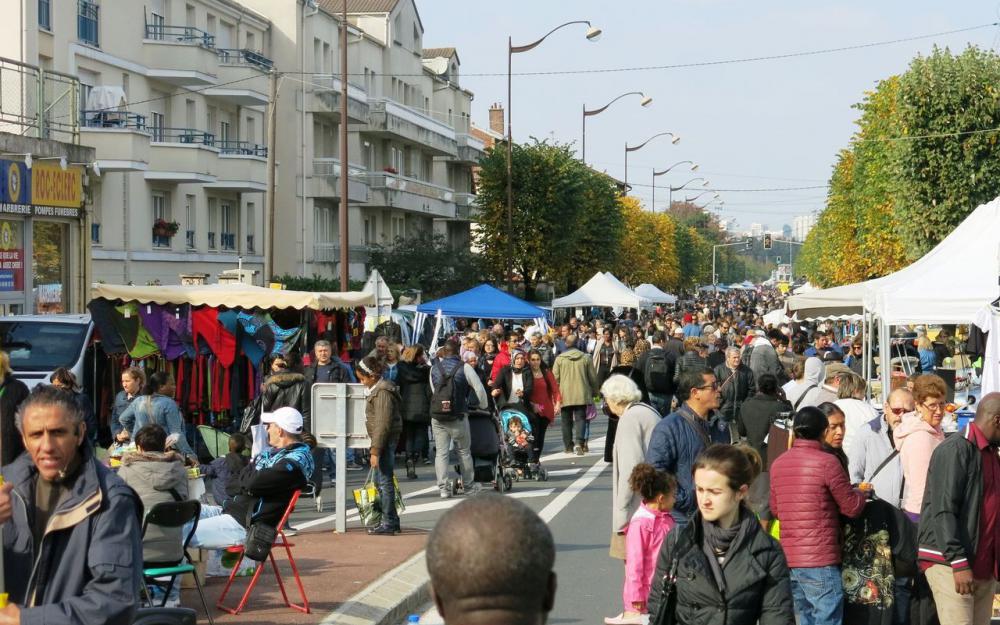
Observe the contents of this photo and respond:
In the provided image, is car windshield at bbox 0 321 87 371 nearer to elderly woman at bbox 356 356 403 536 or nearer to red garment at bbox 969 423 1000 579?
elderly woman at bbox 356 356 403 536

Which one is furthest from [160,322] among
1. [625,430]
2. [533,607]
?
[533,607]

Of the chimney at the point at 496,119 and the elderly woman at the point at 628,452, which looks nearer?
the elderly woman at the point at 628,452

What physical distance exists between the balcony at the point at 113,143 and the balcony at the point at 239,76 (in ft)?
26.5

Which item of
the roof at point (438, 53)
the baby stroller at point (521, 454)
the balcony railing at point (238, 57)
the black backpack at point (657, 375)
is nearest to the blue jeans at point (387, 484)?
the baby stroller at point (521, 454)

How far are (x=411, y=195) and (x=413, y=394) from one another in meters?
40.3

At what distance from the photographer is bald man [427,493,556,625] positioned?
8.20 feet

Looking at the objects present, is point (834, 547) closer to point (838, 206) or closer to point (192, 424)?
point (192, 424)

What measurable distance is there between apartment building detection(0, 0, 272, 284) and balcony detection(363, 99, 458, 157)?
8770 millimetres

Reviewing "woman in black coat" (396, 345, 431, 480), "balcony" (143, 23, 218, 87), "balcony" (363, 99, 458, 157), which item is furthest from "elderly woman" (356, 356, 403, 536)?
"balcony" (363, 99, 458, 157)

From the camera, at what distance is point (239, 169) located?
4078 cm

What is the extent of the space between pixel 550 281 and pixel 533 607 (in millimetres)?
60370

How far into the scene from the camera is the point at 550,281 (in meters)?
62.8

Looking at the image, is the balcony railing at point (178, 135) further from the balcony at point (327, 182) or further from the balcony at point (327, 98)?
the balcony at point (327, 182)

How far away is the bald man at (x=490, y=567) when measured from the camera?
2.50 meters
